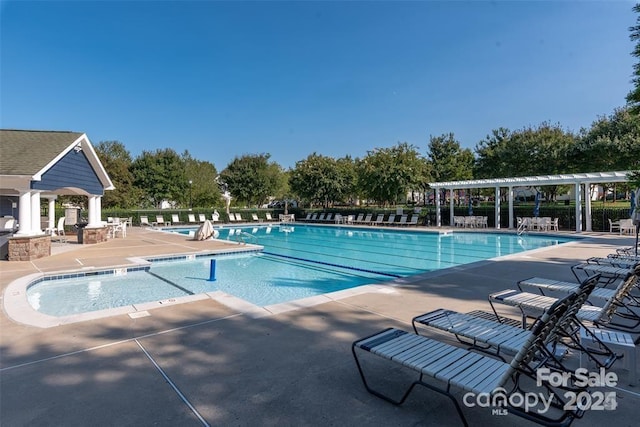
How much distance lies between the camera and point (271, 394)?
2791mm

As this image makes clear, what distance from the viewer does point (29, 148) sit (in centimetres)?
1185

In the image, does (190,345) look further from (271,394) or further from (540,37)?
(540,37)

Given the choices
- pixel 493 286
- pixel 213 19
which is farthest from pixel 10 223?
pixel 493 286

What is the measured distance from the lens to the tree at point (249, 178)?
1403 inches

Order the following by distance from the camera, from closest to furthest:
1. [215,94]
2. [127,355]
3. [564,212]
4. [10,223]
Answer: [127,355]
[10,223]
[564,212]
[215,94]

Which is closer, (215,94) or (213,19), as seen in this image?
(213,19)

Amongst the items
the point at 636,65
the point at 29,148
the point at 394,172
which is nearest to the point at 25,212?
the point at 29,148

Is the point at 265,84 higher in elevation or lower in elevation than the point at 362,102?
higher

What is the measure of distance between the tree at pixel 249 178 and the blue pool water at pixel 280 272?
19.0 metres

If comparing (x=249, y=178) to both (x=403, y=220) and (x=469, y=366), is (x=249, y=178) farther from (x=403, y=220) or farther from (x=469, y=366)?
(x=469, y=366)

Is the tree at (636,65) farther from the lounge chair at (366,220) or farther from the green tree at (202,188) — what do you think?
the green tree at (202,188)

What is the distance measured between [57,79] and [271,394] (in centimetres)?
2553

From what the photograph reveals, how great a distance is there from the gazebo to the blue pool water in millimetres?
3326

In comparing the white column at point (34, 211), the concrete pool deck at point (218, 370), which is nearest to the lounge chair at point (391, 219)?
the concrete pool deck at point (218, 370)
